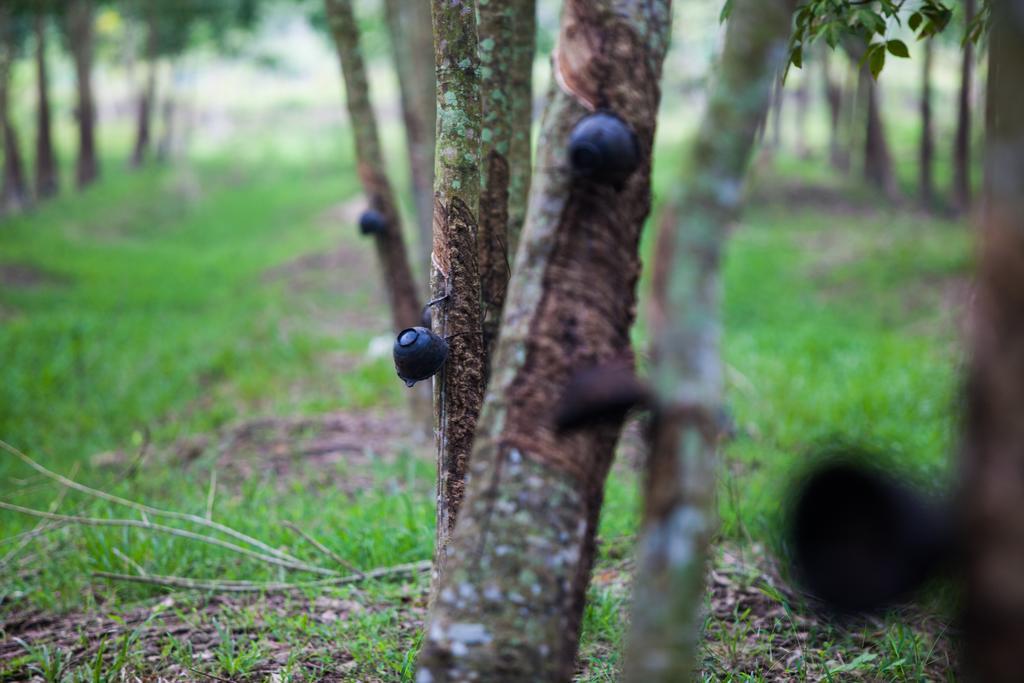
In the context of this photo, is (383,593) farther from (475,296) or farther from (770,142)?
(770,142)

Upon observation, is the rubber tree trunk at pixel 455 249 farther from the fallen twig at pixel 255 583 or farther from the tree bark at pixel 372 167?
the tree bark at pixel 372 167

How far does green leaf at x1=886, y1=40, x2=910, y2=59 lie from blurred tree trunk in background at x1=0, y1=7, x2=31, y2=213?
665 inches

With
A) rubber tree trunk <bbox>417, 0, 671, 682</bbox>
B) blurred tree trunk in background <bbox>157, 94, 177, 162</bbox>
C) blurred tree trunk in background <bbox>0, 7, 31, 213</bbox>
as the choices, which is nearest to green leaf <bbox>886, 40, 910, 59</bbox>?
rubber tree trunk <bbox>417, 0, 671, 682</bbox>

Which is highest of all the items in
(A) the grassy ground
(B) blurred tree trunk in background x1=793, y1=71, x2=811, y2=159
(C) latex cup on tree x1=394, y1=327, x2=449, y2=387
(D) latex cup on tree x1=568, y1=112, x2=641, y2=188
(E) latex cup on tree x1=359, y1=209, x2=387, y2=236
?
(B) blurred tree trunk in background x1=793, y1=71, x2=811, y2=159

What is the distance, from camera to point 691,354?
1420mm

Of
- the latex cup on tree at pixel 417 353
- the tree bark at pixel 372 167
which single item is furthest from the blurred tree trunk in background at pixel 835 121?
the latex cup on tree at pixel 417 353

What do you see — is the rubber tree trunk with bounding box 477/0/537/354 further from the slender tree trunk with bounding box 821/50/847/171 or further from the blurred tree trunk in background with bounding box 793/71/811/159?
the blurred tree trunk in background with bounding box 793/71/811/159

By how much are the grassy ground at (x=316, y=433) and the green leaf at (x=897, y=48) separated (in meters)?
1.32

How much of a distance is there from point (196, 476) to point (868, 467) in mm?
4296

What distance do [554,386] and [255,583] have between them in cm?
216

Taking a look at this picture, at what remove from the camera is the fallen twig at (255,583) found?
128 inches

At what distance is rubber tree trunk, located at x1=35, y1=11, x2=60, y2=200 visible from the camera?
51.7ft

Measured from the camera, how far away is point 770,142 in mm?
15320

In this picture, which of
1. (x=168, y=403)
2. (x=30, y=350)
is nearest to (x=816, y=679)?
(x=168, y=403)
